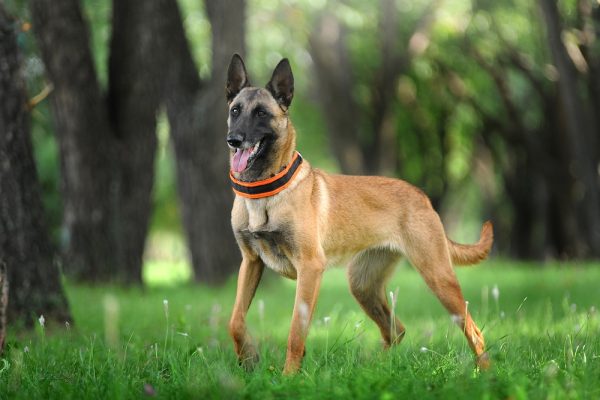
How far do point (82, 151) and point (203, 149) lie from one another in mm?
1915

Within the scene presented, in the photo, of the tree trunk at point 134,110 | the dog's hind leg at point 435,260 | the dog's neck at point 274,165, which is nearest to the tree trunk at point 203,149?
the tree trunk at point 134,110

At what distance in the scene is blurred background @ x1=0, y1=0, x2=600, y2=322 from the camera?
1275cm

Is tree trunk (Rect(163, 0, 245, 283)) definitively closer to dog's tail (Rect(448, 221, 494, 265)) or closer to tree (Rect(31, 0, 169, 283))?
tree (Rect(31, 0, 169, 283))

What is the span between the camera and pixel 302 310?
5219mm

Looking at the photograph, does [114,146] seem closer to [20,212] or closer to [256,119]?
[20,212]

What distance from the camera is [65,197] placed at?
42.0 ft

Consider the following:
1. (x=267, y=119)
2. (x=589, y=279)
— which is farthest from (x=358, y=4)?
(x=267, y=119)

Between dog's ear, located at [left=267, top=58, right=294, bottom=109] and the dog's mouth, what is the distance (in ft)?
1.60

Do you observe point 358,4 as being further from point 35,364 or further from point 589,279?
point 35,364

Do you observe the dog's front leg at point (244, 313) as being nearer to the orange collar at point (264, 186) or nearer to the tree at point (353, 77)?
the orange collar at point (264, 186)

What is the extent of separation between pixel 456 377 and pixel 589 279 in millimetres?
9852

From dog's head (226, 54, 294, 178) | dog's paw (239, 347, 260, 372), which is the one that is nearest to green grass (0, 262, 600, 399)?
dog's paw (239, 347, 260, 372)

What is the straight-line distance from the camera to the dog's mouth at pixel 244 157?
5.70 m

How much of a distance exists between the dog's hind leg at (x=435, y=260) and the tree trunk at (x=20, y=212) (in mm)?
3446
